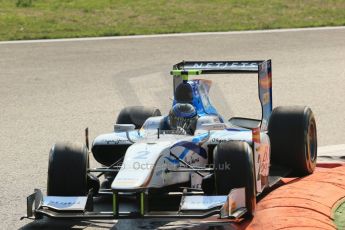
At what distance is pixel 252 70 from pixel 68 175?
2550mm

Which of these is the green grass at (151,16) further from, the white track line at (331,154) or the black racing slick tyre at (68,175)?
the black racing slick tyre at (68,175)

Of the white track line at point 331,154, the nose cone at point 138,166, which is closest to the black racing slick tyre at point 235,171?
the nose cone at point 138,166

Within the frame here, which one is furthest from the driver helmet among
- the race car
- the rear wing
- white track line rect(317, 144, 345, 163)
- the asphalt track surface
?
white track line rect(317, 144, 345, 163)

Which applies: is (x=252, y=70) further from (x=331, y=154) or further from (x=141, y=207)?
(x=141, y=207)

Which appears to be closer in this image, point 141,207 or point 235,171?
point 141,207

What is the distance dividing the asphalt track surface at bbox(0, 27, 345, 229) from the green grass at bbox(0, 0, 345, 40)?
2.69 feet

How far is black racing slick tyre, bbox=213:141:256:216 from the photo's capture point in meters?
7.80

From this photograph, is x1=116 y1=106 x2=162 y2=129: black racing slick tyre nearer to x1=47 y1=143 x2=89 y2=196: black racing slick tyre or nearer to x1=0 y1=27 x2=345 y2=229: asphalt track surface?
x1=0 y1=27 x2=345 y2=229: asphalt track surface

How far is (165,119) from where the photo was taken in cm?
922

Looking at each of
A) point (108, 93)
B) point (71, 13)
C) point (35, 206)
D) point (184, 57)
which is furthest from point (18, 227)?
point (71, 13)

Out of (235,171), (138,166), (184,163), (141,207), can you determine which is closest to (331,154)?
(184,163)

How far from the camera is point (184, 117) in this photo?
9.06 m

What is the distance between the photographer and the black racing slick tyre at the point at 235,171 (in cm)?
780

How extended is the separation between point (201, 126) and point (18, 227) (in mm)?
1930
